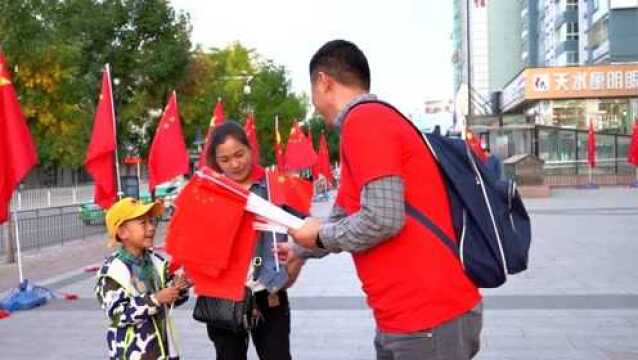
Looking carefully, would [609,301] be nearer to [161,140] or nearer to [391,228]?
[391,228]

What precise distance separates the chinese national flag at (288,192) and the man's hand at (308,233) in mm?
899

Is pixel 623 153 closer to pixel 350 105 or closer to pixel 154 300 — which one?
pixel 154 300

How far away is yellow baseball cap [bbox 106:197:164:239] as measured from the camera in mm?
3805

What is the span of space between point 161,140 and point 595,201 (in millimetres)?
16092

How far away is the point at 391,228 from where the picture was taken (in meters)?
2.55

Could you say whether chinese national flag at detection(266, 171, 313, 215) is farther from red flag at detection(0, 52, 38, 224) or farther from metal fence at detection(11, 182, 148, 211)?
metal fence at detection(11, 182, 148, 211)

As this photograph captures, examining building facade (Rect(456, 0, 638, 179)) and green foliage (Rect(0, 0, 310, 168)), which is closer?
green foliage (Rect(0, 0, 310, 168))

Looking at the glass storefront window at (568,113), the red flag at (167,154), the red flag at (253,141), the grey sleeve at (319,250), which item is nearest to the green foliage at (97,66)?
the red flag at (167,154)

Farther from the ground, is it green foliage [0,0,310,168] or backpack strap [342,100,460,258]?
green foliage [0,0,310,168]

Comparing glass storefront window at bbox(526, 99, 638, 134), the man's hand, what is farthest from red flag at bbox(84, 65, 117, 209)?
glass storefront window at bbox(526, 99, 638, 134)

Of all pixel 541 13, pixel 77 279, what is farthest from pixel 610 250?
pixel 541 13

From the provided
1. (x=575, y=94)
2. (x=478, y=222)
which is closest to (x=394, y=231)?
(x=478, y=222)

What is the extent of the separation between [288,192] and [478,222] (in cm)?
129

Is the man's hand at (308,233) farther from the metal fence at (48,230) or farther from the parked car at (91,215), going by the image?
the parked car at (91,215)
